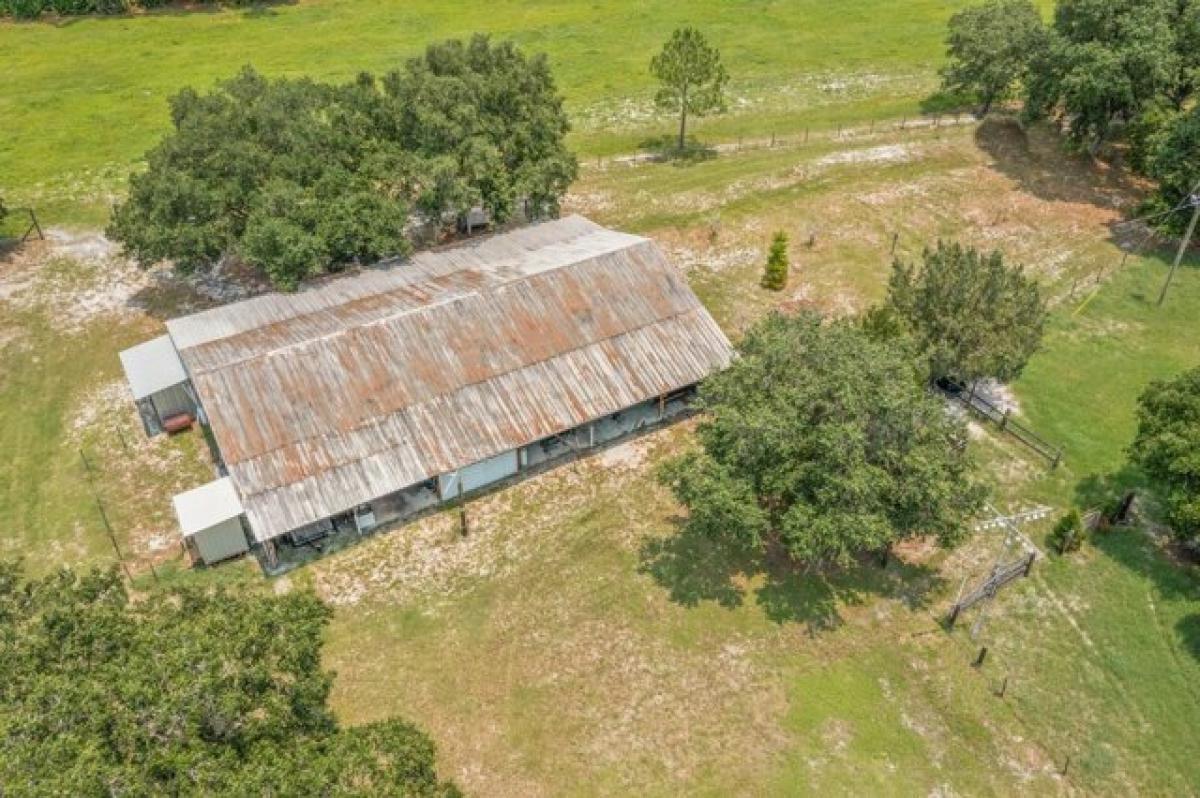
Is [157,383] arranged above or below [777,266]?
below

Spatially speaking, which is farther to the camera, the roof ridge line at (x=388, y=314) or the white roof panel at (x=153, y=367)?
the white roof panel at (x=153, y=367)

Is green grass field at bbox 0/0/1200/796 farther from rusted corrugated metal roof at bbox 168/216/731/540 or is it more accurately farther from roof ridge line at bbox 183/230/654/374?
roof ridge line at bbox 183/230/654/374

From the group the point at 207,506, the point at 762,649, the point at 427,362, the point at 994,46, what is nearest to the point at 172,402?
the point at 207,506

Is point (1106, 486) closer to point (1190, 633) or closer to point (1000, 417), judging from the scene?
point (1000, 417)

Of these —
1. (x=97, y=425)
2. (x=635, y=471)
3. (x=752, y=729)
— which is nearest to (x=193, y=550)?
(x=97, y=425)

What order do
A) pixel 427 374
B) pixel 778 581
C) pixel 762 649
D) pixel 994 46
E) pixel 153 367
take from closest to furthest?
pixel 762 649 < pixel 778 581 < pixel 427 374 < pixel 153 367 < pixel 994 46

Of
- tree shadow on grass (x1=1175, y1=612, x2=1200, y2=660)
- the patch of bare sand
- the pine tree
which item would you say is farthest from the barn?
tree shadow on grass (x1=1175, y1=612, x2=1200, y2=660)

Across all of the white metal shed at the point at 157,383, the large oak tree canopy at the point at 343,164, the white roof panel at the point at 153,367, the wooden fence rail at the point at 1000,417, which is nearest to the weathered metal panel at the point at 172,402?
the white metal shed at the point at 157,383

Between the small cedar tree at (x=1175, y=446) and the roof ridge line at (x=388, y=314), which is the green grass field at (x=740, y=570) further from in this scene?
the roof ridge line at (x=388, y=314)
